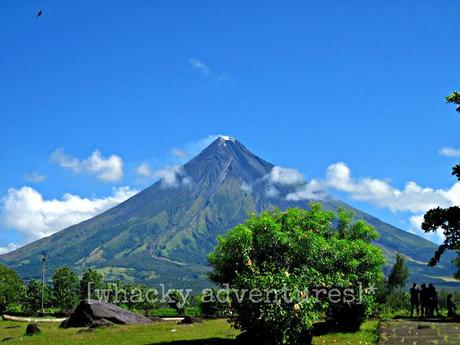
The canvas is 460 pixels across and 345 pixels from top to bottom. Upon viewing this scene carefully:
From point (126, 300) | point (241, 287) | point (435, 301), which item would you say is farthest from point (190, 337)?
point (126, 300)

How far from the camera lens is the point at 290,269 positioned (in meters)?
26.9

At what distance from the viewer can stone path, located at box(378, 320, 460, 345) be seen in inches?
974

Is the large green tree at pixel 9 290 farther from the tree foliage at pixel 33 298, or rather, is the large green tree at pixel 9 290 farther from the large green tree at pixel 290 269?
the large green tree at pixel 290 269

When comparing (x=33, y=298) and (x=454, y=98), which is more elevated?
(x=454, y=98)

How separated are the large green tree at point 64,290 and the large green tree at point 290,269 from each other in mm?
76343

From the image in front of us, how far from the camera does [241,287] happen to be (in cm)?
2555

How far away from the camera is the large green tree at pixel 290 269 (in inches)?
954

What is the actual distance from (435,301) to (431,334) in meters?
14.9

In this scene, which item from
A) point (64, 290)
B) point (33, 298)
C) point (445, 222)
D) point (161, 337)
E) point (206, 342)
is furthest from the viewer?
point (64, 290)

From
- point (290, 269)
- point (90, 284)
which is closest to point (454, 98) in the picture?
point (290, 269)

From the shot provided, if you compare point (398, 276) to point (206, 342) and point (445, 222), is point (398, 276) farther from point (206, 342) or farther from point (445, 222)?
point (445, 222)

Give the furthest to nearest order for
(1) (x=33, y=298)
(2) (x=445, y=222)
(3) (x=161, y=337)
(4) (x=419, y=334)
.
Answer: (1) (x=33, y=298), (3) (x=161, y=337), (4) (x=419, y=334), (2) (x=445, y=222)

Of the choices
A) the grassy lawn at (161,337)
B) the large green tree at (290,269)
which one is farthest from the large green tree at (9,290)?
the large green tree at (290,269)

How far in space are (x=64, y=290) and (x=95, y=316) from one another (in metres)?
60.7
